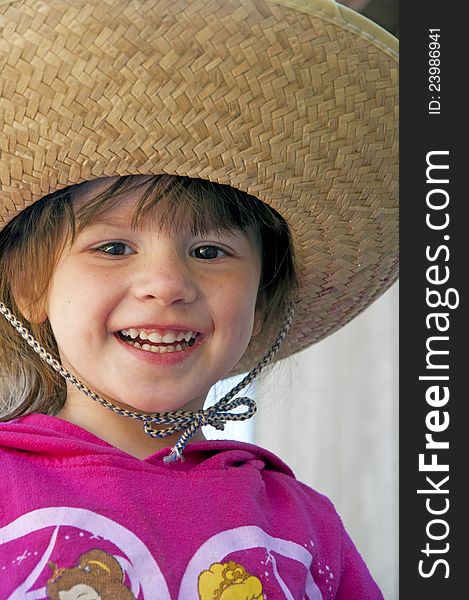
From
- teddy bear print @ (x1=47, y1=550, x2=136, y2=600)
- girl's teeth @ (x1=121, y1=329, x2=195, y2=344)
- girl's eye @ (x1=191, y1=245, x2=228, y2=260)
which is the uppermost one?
girl's eye @ (x1=191, y1=245, x2=228, y2=260)

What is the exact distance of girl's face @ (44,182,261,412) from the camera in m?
1.76

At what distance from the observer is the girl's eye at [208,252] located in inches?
72.7

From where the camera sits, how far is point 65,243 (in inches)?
72.1

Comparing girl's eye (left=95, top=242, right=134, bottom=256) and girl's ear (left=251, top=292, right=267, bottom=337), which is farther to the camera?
girl's ear (left=251, top=292, right=267, bottom=337)

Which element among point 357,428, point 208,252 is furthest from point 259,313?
point 357,428

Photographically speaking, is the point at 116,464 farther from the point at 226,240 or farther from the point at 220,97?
the point at 220,97

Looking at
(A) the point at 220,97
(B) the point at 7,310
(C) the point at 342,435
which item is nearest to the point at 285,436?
(C) the point at 342,435

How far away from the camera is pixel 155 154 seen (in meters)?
1.65

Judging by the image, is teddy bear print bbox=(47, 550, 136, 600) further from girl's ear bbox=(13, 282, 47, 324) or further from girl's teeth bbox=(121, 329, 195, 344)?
girl's ear bbox=(13, 282, 47, 324)

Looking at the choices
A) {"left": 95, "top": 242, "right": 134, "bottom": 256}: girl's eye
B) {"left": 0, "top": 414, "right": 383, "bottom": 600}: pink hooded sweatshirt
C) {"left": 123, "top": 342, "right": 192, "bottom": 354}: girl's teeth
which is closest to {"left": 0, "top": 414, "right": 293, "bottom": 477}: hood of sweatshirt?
{"left": 0, "top": 414, "right": 383, "bottom": 600}: pink hooded sweatshirt

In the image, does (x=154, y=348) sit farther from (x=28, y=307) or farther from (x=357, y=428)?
(x=357, y=428)

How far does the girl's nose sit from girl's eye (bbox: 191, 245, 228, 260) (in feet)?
0.23

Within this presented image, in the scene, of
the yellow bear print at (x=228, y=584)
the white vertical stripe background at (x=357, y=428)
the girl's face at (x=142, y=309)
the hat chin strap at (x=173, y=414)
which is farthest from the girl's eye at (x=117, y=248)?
the white vertical stripe background at (x=357, y=428)

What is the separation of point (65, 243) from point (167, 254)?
0.18m
